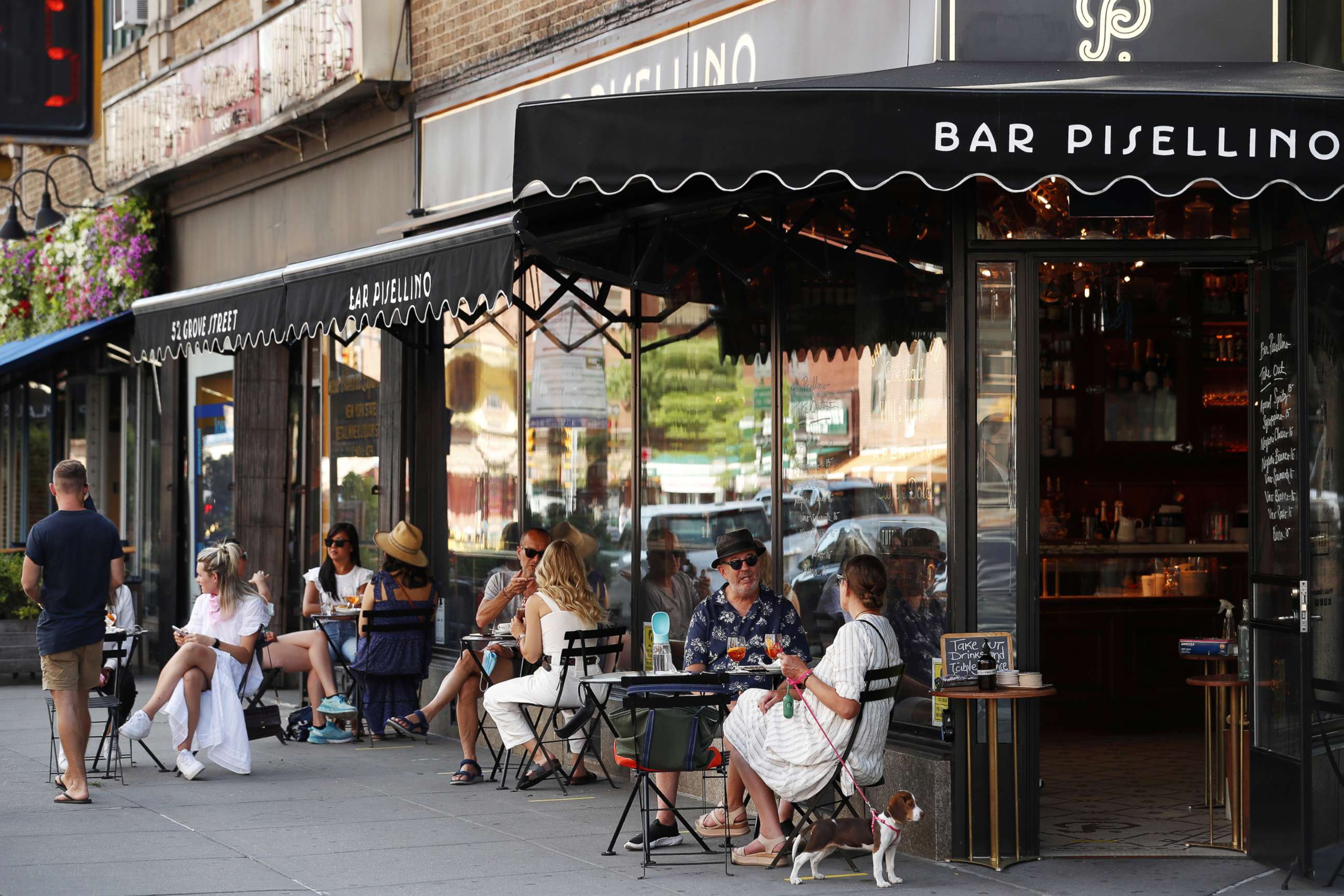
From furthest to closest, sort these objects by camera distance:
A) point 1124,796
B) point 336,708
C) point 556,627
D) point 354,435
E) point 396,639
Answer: point 354,435 → point 336,708 → point 396,639 → point 556,627 → point 1124,796

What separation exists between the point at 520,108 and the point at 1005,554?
3.06m

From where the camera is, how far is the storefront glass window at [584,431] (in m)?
11.6

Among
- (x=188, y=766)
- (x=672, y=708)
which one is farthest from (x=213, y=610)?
(x=672, y=708)

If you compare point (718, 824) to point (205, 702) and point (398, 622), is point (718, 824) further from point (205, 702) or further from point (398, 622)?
point (398, 622)

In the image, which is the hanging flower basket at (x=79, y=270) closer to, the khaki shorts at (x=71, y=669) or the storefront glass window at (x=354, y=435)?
the storefront glass window at (x=354, y=435)

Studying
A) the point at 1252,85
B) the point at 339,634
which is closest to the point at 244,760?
the point at 339,634

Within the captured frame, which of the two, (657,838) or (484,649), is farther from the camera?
(484,649)

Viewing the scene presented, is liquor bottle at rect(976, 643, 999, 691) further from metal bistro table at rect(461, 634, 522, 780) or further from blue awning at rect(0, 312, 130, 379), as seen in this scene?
blue awning at rect(0, 312, 130, 379)

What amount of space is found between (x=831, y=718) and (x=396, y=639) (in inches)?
187

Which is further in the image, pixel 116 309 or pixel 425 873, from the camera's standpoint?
pixel 116 309

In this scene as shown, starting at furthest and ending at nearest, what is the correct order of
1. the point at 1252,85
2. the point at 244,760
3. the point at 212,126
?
the point at 212,126 < the point at 244,760 < the point at 1252,85

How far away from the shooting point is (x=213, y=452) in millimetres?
17391

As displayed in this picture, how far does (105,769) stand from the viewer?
1082 centimetres

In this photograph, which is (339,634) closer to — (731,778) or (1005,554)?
(731,778)
